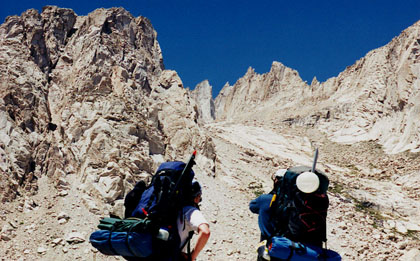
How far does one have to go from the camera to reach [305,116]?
206 ft

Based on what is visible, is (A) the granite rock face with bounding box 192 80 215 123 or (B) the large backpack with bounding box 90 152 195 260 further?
(A) the granite rock face with bounding box 192 80 215 123

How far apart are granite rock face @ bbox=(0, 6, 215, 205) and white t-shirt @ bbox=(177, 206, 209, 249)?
15.5 m

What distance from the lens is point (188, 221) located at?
448 centimetres

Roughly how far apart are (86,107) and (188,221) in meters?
20.4

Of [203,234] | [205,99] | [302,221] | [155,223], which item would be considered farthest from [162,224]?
[205,99]

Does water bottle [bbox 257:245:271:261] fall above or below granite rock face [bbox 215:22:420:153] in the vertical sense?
below

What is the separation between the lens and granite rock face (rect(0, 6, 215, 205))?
20.9 m

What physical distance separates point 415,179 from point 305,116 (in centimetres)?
3357

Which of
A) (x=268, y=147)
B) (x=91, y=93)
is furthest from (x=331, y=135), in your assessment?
(x=91, y=93)

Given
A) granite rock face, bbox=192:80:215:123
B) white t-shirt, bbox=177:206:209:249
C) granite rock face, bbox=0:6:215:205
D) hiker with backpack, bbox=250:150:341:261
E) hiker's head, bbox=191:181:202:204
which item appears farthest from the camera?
granite rock face, bbox=192:80:215:123

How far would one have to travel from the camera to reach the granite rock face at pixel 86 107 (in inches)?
824

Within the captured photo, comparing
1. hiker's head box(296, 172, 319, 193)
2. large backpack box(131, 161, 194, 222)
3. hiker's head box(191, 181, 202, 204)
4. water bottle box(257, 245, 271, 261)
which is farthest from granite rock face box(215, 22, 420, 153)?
large backpack box(131, 161, 194, 222)

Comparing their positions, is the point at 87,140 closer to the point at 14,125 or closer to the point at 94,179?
the point at 94,179

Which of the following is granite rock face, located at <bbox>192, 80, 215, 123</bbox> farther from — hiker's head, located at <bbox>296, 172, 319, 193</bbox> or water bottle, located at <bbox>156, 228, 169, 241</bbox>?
water bottle, located at <bbox>156, 228, 169, 241</bbox>
